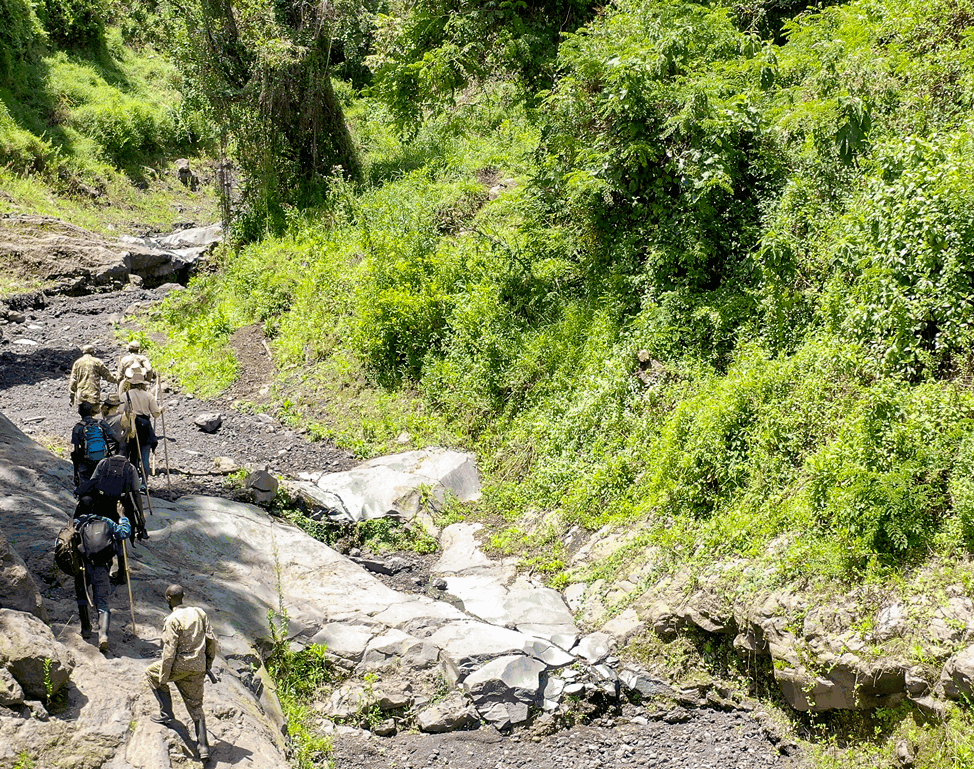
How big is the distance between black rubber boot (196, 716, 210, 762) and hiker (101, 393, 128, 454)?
3.06m

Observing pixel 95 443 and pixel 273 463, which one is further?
pixel 273 463

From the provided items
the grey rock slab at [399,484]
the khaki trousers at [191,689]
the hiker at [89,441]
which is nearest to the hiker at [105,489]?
the hiker at [89,441]

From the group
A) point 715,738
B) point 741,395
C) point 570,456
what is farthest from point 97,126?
point 715,738

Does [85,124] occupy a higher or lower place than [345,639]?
higher

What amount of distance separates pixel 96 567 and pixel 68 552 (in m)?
0.47

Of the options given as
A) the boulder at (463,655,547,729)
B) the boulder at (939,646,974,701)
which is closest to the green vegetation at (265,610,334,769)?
the boulder at (463,655,547,729)

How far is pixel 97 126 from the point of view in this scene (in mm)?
28938

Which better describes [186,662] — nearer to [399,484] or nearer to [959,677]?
[959,677]

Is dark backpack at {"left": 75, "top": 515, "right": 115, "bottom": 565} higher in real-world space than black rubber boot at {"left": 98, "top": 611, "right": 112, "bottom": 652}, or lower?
higher

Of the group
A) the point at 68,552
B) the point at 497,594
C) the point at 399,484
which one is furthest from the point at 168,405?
the point at 68,552

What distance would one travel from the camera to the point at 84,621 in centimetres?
639

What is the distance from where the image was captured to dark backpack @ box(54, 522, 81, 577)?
6.43m

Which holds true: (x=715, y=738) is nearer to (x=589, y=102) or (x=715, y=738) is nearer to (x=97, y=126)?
(x=589, y=102)

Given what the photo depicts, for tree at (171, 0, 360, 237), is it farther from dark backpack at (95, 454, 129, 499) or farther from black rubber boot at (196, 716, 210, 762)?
black rubber boot at (196, 716, 210, 762)
